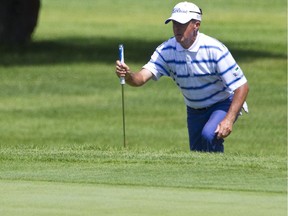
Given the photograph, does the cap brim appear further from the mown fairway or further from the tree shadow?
the tree shadow

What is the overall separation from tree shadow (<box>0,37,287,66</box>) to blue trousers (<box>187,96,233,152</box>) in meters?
17.3

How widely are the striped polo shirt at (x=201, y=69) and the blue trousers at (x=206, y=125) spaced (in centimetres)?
8

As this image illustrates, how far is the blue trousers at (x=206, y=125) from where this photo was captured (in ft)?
37.7

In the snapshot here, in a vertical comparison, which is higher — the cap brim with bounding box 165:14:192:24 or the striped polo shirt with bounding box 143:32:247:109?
the cap brim with bounding box 165:14:192:24

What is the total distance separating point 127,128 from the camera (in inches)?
808

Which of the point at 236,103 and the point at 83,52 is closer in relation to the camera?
the point at 236,103

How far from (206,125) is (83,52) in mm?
20954

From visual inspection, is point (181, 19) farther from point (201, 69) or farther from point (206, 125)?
point (206, 125)

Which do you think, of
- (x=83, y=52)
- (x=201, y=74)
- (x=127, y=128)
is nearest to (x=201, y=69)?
(x=201, y=74)

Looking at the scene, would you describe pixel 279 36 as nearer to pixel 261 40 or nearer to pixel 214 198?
pixel 261 40

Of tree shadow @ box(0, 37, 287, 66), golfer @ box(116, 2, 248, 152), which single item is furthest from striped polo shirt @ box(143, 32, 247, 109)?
tree shadow @ box(0, 37, 287, 66)

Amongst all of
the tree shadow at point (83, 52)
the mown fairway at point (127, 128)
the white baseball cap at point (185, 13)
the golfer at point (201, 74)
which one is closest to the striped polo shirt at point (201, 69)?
the golfer at point (201, 74)

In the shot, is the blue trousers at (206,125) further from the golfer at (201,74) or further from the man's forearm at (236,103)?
the man's forearm at (236,103)

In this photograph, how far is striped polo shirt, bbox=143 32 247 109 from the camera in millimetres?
11289
